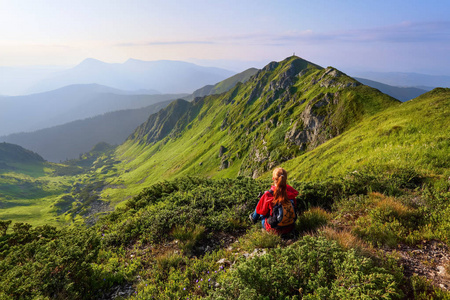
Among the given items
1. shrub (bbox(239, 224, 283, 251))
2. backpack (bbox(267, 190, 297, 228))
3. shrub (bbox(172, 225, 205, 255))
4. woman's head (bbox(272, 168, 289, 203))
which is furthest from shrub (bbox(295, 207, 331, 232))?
shrub (bbox(172, 225, 205, 255))

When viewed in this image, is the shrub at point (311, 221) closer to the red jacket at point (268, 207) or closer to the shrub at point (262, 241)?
the red jacket at point (268, 207)

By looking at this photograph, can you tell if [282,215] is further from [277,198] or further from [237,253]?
[237,253]

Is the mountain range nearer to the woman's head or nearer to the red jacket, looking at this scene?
the red jacket

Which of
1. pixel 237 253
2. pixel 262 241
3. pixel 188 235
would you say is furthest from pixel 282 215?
pixel 188 235

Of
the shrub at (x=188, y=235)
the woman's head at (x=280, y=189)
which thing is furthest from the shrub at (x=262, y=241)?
the shrub at (x=188, y=235)

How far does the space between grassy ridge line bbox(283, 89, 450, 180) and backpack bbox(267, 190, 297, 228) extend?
1048 cm

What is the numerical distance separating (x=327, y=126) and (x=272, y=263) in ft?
202

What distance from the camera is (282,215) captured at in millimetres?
7488

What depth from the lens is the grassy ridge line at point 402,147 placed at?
16236 millimetres

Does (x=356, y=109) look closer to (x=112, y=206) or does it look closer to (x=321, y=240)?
(x=321, y=240)

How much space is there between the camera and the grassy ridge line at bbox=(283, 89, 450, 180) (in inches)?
639

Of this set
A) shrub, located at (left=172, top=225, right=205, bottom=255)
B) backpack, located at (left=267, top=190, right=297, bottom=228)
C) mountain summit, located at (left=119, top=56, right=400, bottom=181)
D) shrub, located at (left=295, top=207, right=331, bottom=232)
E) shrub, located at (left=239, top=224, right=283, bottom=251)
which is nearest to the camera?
shrub, located at (left=239, top=224, right=283, bottom=251)

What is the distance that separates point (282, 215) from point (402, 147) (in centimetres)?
2204

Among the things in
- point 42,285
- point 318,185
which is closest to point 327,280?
point 318,185
